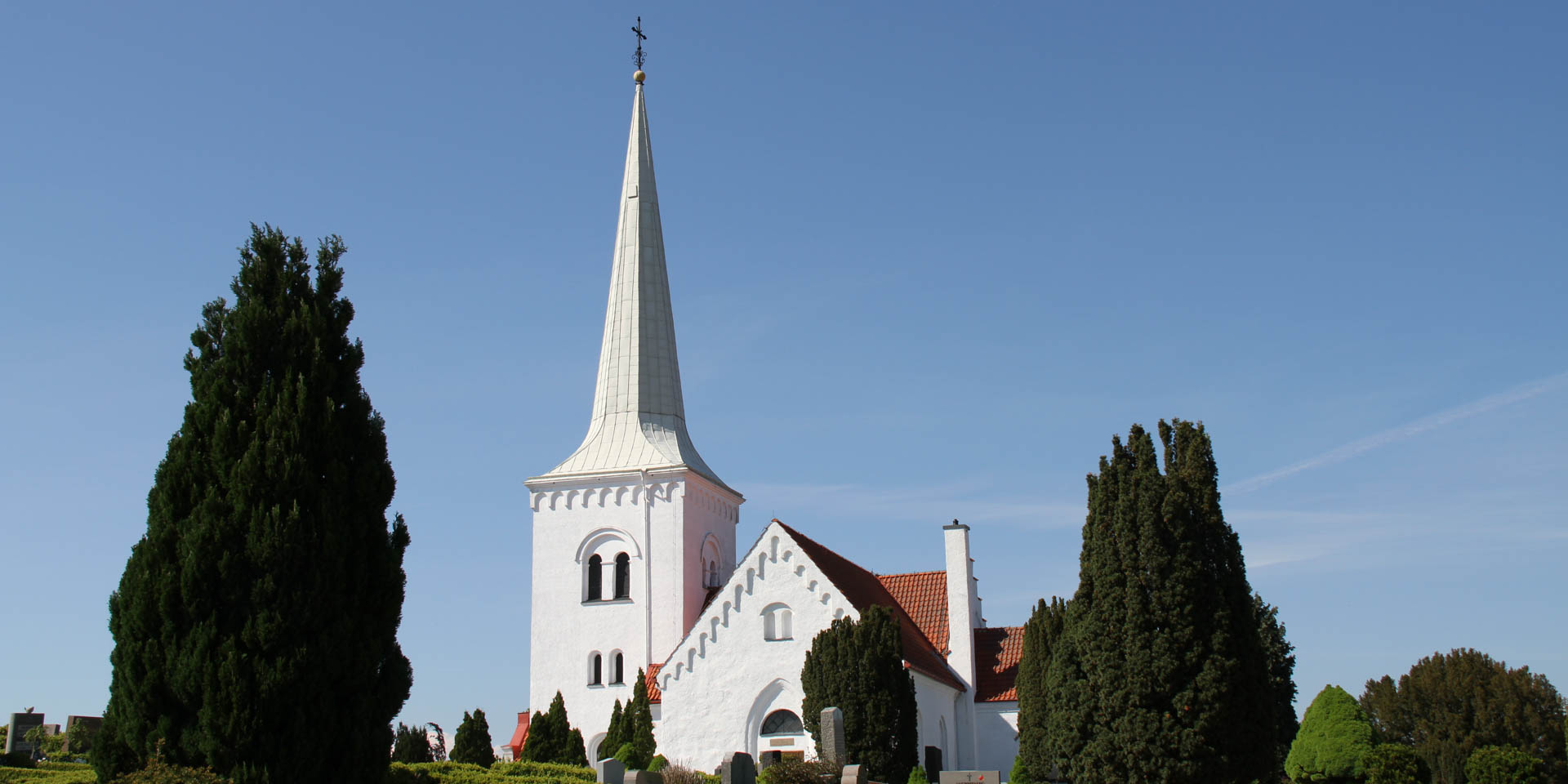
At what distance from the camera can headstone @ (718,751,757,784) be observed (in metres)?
20.4

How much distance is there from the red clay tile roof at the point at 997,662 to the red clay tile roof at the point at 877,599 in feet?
2.47

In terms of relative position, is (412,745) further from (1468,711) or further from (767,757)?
(1468,711)

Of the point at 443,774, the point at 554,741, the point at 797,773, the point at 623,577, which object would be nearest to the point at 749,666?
the point at 554,741

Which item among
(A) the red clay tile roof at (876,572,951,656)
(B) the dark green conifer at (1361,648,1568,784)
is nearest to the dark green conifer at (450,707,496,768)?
(A) the red clay tile roof at (876,572,951,656)

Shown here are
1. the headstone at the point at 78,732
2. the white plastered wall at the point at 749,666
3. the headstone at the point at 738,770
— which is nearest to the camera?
the headstone at the point at 738,770

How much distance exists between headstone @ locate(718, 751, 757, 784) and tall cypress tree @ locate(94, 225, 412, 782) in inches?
291

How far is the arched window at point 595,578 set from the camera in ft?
109

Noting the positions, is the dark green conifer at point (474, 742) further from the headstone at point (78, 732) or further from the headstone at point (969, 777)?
the headstone at point (969, 777)

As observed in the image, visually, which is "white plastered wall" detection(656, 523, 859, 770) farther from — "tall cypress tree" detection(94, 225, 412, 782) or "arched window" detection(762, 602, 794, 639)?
"tall cypress tree" detection(94, 225, 412, 782)

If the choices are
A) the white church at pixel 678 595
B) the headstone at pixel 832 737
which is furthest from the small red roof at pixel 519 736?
the headstone at pixel 832 737

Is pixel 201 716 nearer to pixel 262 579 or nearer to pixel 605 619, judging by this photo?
pixel 262 579

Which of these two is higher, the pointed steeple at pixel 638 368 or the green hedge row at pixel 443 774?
the pointed steeple at pixel 638 368

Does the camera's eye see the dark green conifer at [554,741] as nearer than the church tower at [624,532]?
Yes

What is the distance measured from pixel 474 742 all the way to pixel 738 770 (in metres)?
10.7
